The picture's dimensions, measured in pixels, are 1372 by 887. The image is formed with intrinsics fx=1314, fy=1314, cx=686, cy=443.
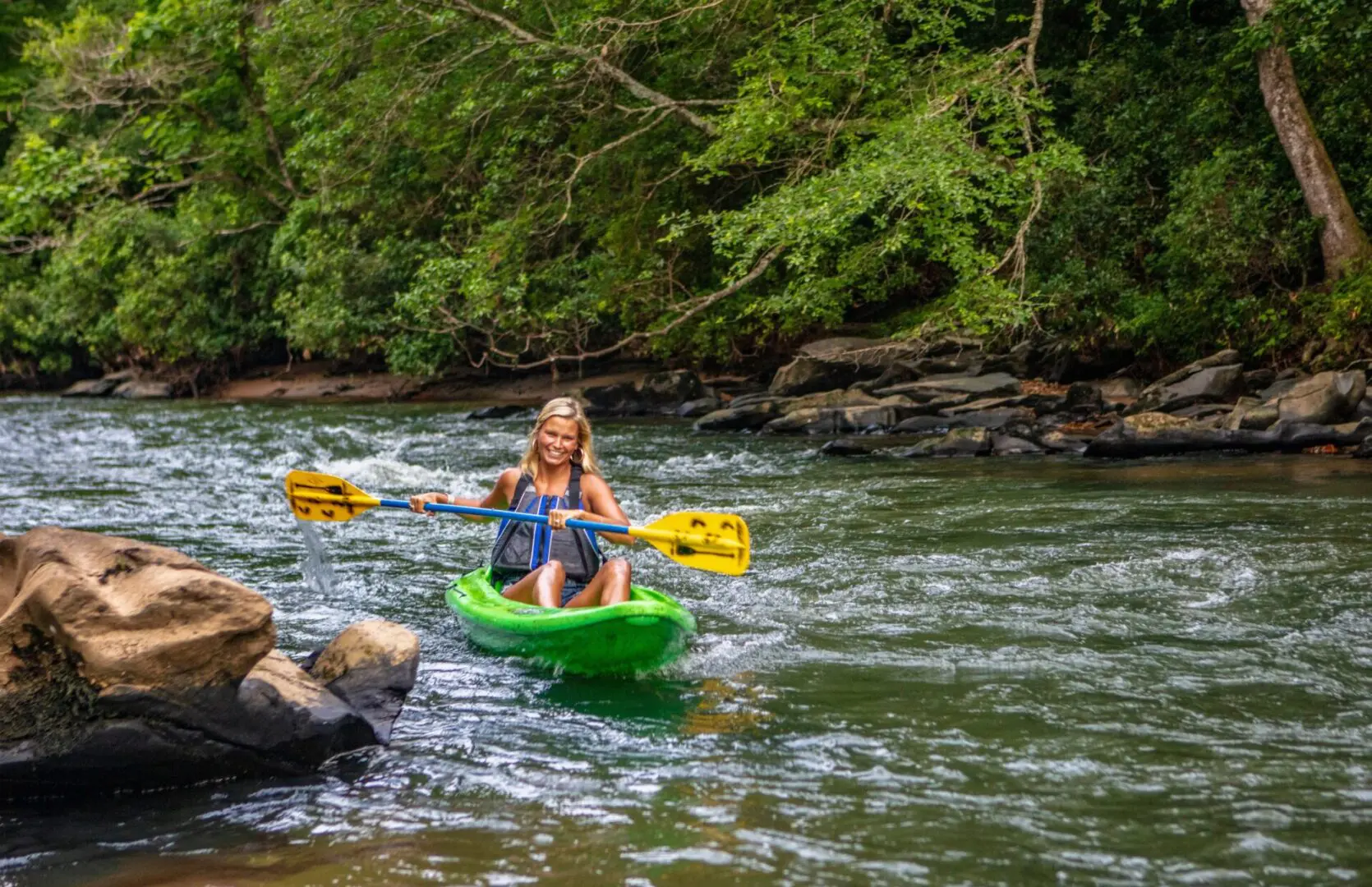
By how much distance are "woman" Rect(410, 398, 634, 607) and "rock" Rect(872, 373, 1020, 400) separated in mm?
8775

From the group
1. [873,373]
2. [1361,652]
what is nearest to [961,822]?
[1361,652]

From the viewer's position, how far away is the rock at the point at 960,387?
13.8m

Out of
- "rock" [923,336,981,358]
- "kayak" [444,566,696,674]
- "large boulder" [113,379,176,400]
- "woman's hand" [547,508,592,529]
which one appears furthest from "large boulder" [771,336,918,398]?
"large boulder" [113,379,176,400]

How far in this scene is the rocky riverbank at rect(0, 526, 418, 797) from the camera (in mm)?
3545

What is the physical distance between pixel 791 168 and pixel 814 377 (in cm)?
279

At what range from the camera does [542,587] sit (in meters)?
5.24

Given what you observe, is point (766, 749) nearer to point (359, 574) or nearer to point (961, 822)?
point (961, 822)

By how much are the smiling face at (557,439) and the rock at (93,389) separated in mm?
23832

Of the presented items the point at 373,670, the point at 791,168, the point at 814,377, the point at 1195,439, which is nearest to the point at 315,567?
the point at 373,670

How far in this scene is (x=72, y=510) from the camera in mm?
9484

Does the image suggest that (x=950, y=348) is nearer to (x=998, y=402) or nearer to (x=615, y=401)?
(x=998, y=402)

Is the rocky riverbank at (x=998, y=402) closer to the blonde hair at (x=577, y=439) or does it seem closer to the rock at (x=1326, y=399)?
the rock at (x=1326, y=399)

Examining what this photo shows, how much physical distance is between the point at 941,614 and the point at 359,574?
3.20 metres

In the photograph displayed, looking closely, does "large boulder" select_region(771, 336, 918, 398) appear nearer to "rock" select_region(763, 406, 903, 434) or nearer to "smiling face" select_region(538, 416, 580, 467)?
"rock" select_region(763, 406, 903, 434)
